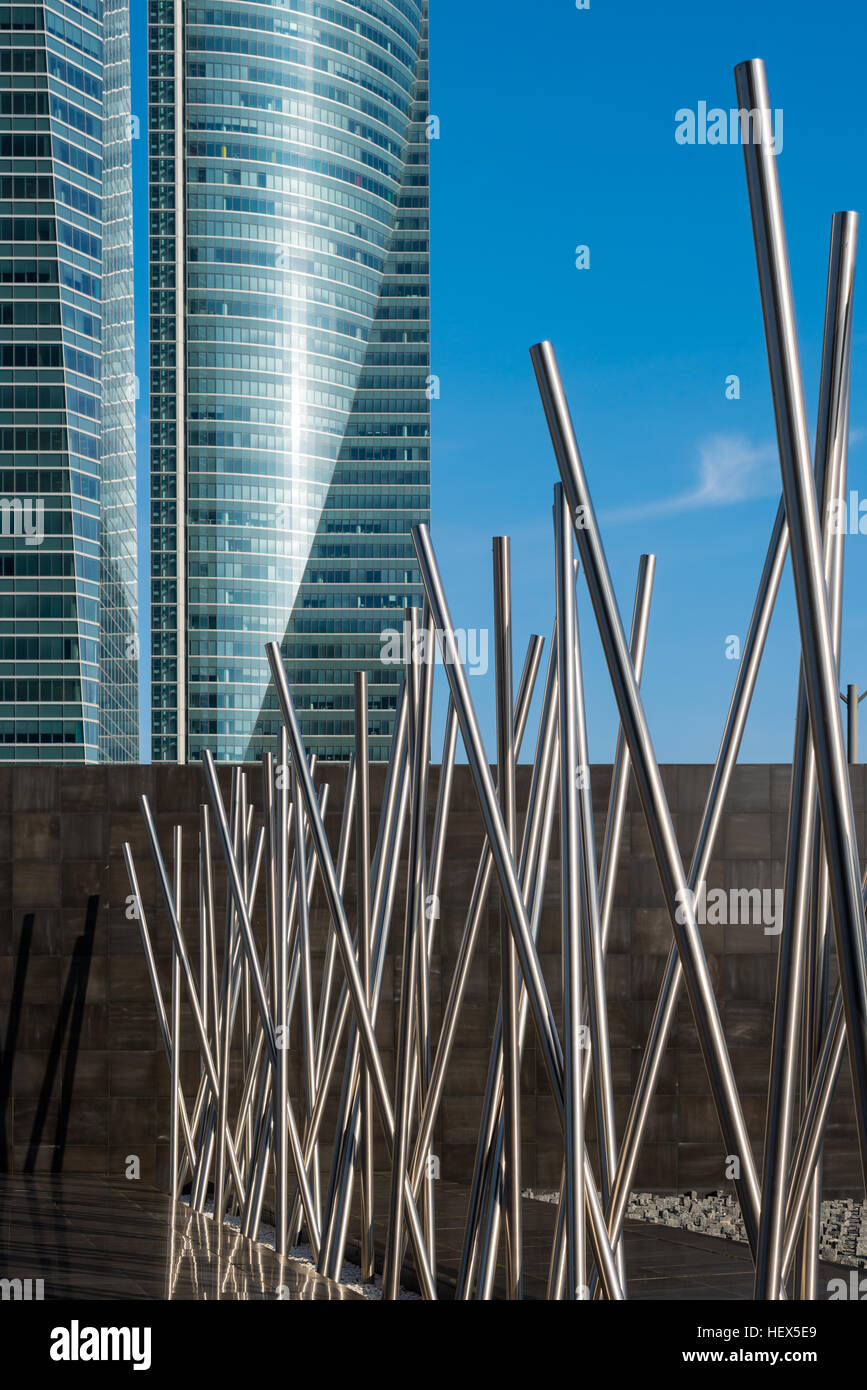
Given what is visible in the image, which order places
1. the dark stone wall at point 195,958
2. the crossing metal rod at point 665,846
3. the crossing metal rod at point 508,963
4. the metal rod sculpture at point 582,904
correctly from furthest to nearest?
the dark stone wall at point 195,958 → the crossing metal rod at point 508,963 → the crossing metal rod at point 665,846 → the metal rod sculpture at point 582,904

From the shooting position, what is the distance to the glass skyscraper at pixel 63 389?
172 feet

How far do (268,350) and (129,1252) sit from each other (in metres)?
60.0

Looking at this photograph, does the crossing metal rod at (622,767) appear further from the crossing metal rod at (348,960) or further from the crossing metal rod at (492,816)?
the crossing metal rod at (348,960)

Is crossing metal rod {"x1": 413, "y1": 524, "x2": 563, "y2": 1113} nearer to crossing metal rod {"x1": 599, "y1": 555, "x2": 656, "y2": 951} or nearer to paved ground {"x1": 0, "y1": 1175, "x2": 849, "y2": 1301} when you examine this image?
crossing metal rod {"x1": 599, "y1": 555, "x2": 656, "y2": 951}

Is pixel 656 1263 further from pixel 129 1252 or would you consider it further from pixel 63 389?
pixel 63 389

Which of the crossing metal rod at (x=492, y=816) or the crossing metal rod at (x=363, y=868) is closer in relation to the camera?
the crossing metal rod at (x=492, y=816)

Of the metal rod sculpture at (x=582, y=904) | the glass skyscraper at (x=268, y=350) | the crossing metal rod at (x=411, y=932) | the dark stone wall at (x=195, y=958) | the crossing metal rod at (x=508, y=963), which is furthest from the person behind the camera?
the glass skyscraper at (x=268, y=350)

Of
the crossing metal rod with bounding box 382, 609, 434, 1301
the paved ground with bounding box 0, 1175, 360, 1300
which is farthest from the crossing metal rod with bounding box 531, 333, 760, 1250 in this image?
the paved ground with bounding box 0, 1175, 360, 1300

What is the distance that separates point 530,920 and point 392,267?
66206mm

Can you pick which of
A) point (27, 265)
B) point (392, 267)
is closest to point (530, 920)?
point (27, 265)

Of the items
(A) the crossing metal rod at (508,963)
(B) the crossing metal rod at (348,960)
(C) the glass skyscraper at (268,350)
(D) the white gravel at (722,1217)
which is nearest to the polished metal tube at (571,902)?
(A) the crossing metal rod at (508,963)

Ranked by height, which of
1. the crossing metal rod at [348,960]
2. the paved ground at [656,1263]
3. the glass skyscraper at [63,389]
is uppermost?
the glass skyscraper at [63,389]

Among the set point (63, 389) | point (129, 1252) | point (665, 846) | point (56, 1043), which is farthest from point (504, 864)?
point (63, 389)
